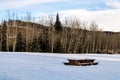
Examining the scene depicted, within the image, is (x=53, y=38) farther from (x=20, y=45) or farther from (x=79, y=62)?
(x=79, y=62)

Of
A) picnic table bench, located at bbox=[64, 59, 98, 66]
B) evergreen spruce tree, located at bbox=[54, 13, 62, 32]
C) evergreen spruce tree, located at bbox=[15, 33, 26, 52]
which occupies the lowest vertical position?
evergreen spruce tree, located at bbox=[15, 33, 26, 52]

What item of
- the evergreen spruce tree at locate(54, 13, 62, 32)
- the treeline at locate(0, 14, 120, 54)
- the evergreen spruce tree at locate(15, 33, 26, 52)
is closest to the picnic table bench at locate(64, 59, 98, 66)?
the treeline at locate(0, 14, 120, 54)

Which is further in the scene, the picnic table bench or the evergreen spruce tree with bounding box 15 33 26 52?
the evergreen spruce tree with bounding box 15 33 26 52

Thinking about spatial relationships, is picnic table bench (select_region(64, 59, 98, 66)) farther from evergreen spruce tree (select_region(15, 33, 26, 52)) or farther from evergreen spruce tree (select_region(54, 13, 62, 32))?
evergreen spruce tree (select_region(54, 13, 62, 32))

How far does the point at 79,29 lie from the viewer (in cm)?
7981

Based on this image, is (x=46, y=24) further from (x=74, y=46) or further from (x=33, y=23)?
(x=74, y=46)

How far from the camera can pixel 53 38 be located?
66.8m

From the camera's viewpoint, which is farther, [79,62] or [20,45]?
[20,45]

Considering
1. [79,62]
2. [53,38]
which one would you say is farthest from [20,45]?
[79,62]

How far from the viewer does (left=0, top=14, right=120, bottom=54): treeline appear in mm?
59719

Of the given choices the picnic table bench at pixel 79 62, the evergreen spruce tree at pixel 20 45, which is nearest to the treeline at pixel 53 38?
the evergreen spruce tree at pixel 20 45

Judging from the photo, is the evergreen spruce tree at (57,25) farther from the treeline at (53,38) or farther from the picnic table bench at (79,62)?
the picnic table bench at (79,62)

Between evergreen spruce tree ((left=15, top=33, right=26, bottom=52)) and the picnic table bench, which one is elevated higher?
the picnic table bench

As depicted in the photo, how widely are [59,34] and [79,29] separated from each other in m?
7.33
